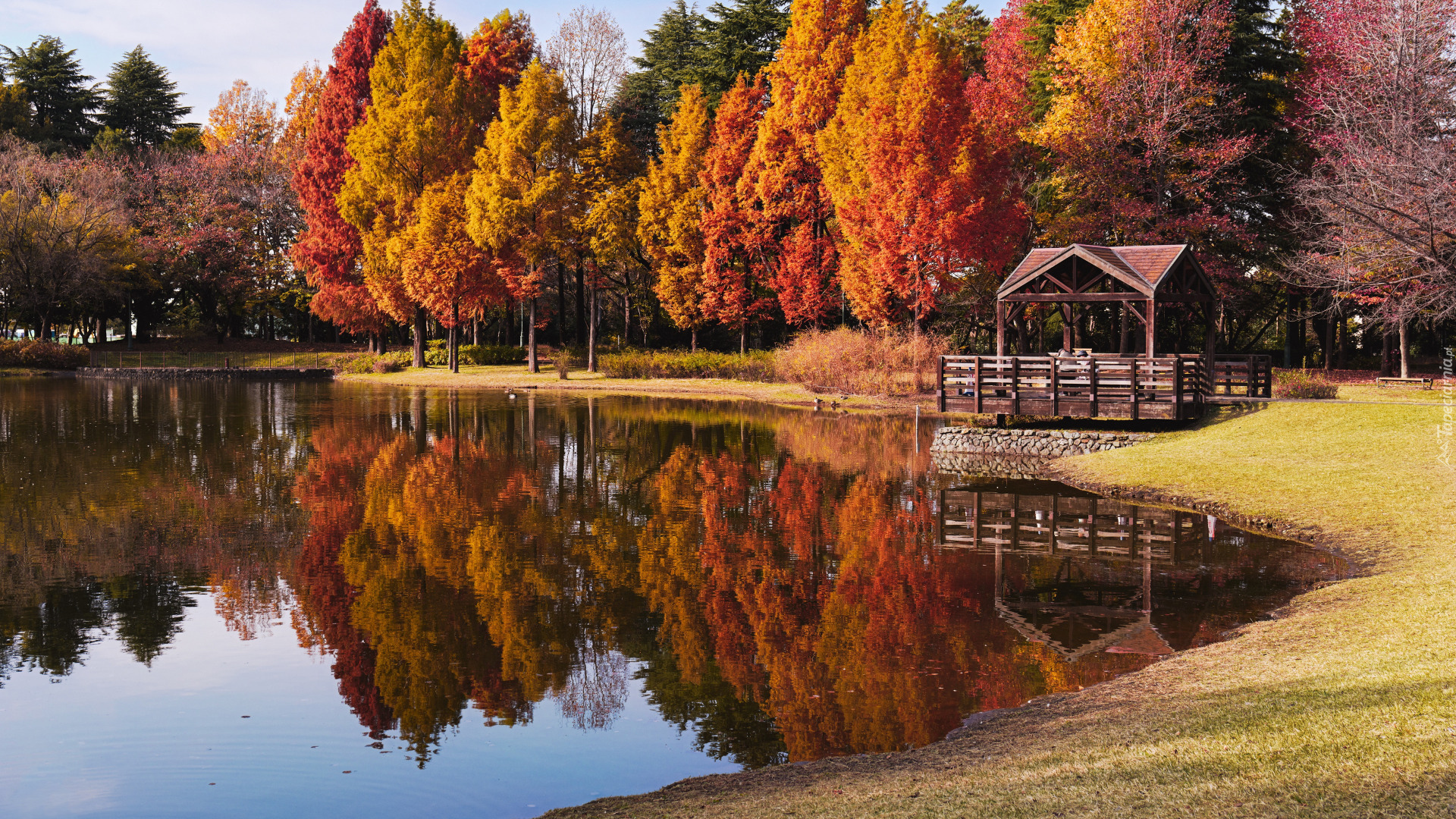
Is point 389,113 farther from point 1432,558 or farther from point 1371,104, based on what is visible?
point 1432,558

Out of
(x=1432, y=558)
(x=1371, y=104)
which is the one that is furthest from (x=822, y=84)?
(x=1432, y=558)

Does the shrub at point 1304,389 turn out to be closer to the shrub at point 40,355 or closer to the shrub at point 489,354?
the shrub at point 489,354

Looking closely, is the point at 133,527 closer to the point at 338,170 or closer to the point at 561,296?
the point at 561,296

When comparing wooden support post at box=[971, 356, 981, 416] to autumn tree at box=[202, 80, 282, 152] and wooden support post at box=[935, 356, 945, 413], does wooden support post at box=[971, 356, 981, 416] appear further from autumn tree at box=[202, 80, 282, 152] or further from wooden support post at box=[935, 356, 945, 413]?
autumn tree at box=[202, 80, 282, 152]

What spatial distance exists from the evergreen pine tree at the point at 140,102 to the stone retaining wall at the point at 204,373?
2858cm

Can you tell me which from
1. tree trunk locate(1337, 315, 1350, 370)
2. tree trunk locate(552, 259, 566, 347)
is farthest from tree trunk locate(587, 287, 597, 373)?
tree trunk locate(1337, 315, 1350, 370)

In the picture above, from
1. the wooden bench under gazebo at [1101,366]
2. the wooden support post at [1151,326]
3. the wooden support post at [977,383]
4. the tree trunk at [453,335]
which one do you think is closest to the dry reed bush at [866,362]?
the wooden bench under gazebo at [1101,366]

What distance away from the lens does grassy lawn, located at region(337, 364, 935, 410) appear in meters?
37.4

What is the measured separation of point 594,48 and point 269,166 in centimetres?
2517

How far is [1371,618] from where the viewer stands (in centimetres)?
1010

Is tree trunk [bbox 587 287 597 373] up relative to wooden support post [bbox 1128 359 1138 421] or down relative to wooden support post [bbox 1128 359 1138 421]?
up

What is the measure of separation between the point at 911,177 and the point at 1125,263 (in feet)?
34.8

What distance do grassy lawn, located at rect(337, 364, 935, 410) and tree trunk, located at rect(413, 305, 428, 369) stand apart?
622 millimetres

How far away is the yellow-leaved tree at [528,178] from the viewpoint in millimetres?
49094
